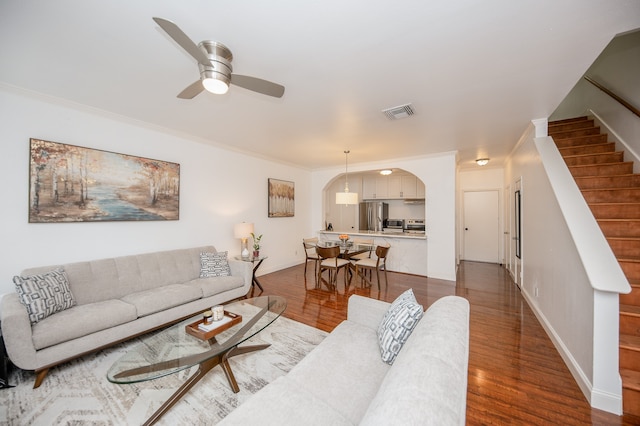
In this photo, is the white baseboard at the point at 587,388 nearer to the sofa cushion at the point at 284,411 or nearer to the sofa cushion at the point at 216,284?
the sofa cushion at the point at 284,411

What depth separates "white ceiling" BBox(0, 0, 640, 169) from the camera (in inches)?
59.3

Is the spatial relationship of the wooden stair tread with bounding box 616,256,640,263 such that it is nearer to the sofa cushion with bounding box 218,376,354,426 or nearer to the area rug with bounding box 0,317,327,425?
the sofa cushion with bounding box 218,376,354,426

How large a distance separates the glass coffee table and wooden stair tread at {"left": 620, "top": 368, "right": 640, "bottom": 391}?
2.58 m

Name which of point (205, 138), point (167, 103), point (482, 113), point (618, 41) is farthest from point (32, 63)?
point (618, 41)

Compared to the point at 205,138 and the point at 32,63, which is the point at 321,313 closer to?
the point at 205,138

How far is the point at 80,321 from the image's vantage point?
215 centimetres

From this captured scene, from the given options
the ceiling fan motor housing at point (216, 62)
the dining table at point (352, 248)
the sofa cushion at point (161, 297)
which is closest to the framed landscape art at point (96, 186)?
the sofa cushion at point (161, 297)

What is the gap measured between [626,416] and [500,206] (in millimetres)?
5580

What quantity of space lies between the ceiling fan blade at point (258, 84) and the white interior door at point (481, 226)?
6574mm

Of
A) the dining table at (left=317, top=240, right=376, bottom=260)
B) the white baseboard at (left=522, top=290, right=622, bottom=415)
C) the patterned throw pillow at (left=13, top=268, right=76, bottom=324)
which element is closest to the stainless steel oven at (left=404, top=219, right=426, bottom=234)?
the dining table at (left=317, top=240, right=376, bottom=260)

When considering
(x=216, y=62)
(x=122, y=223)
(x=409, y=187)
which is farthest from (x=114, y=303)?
(x=409, y=187)

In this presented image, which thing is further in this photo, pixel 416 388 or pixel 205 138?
pixel 205 138

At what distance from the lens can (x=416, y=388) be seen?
81 cm

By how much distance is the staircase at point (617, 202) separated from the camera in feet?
5.90
